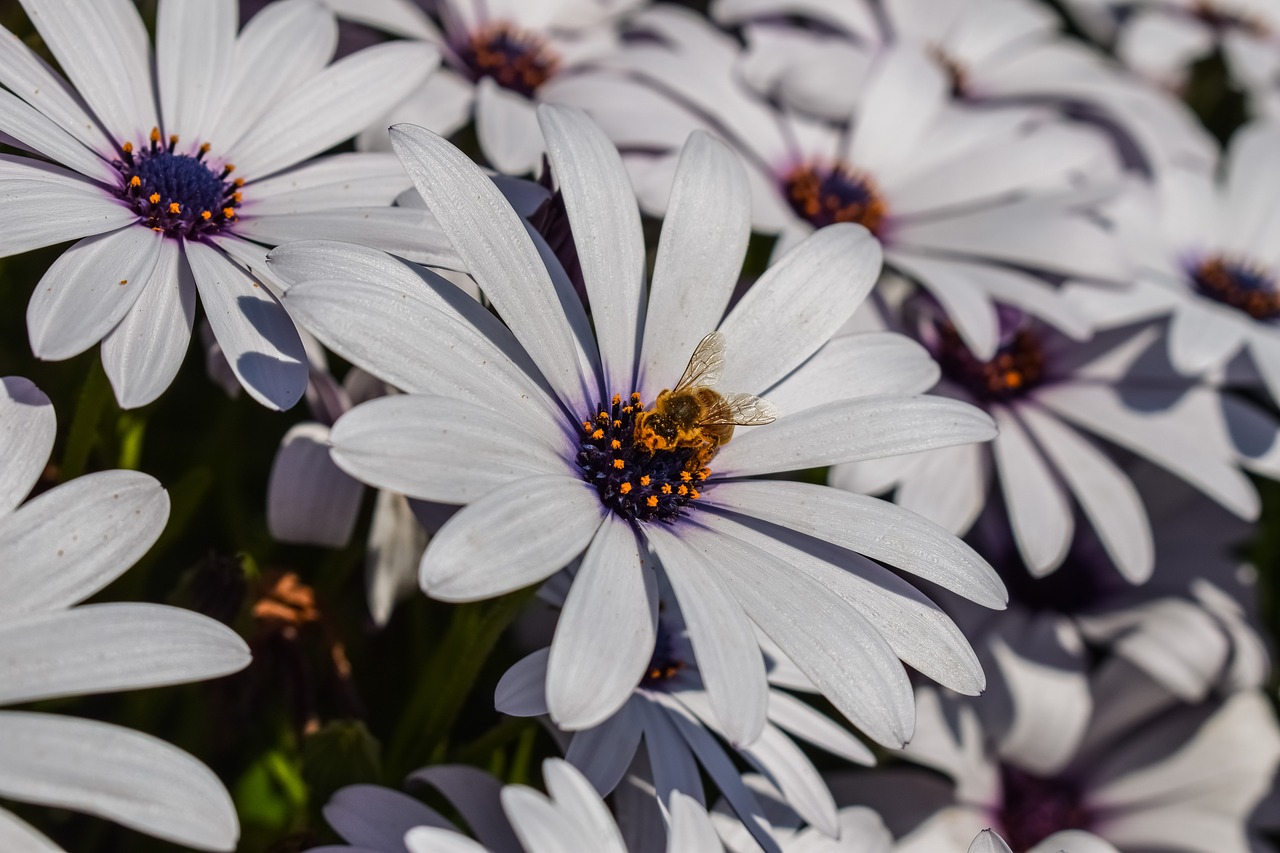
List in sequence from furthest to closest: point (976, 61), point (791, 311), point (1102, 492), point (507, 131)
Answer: point (976, 61)
point (1102, 492)
point (507, 131)
point (791, 311)

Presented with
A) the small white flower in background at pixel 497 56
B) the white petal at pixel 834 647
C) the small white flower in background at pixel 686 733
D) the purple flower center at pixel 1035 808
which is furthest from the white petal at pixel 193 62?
the purple flower center at pixel 1035 808

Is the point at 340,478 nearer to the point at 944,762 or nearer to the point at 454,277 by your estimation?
the point at 454,277

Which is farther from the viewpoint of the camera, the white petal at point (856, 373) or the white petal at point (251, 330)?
the white petal at point (856, 373)

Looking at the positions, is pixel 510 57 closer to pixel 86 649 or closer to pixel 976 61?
pixel 976 61

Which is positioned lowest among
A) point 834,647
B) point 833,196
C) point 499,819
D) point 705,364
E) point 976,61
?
point 499,819

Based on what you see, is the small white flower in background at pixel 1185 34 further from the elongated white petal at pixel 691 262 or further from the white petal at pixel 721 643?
the white petal at pixel 721 643

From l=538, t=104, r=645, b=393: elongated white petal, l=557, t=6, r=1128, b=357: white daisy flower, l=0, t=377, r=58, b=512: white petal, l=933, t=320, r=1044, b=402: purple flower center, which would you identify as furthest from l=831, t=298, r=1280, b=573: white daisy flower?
l=0, t=377, r=58, b=512: white petal

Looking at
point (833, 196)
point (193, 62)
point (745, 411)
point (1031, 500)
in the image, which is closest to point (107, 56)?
point (193, 62)
